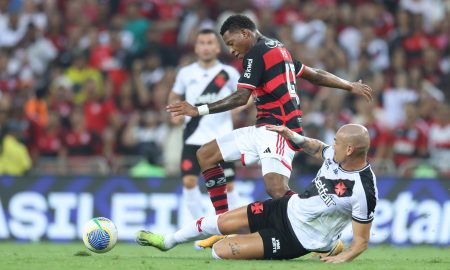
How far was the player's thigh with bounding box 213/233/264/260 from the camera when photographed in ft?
33.0

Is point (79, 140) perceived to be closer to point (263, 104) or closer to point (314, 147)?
point (263, 104)

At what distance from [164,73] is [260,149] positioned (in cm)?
968

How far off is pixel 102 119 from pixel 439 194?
22.4 feet

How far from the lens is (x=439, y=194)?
16125 mm

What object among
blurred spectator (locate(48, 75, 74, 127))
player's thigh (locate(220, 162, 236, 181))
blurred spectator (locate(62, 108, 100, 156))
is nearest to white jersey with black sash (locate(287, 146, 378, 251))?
player's thigh (locate(220, 162, 236, 181))

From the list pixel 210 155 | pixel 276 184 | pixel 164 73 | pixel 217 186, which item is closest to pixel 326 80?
pixel 276 184

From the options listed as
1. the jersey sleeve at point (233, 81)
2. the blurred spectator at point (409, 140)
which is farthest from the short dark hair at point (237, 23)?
the blurred spectator at point (409, 140)

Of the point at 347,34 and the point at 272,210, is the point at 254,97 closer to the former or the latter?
the point at 272,210

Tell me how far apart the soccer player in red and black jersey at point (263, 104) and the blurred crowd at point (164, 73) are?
640 centimetres

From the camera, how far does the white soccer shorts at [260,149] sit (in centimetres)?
1085

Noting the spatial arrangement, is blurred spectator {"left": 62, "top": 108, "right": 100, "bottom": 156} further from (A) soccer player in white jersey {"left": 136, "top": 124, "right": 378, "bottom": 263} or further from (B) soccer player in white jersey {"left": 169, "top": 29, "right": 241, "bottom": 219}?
(A) soccer player in white jersey {"left": 136, "top": 124, "right": 378, "bottom": 263}

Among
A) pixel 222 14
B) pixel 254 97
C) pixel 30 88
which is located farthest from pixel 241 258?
pixel 222 14

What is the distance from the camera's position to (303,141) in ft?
34.2

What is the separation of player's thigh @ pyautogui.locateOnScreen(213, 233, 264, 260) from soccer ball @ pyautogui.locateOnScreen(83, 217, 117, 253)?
1.25 m
